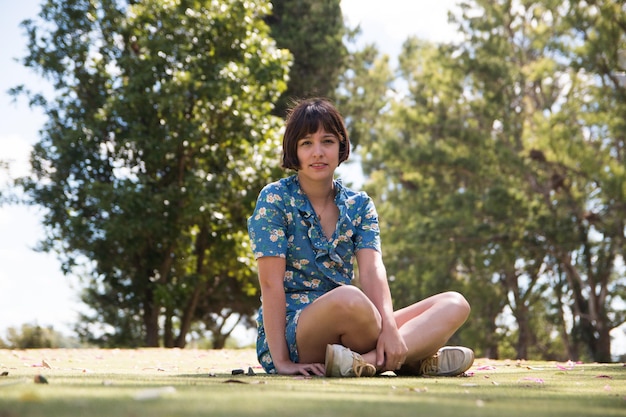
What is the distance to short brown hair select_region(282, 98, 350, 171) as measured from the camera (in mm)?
4277

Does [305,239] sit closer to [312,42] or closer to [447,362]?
[447,362]

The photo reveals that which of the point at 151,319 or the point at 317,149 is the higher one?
the point at 151,319

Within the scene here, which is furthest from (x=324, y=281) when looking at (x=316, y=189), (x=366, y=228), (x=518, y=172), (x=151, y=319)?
(x=518, y=172)

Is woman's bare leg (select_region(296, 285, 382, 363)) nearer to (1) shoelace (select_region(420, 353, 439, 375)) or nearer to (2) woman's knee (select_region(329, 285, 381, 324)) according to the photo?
(2) woman's knee (select_region(329, 285, 381, 324))

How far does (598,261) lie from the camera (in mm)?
21969

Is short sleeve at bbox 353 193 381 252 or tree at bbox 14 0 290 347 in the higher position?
tree at bbox 14 0 290 347

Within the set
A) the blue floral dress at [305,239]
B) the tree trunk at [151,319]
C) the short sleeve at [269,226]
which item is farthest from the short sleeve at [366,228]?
the tree trunk at [151,319]

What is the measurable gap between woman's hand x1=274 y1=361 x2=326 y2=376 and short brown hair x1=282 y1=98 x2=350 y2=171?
3.50ft

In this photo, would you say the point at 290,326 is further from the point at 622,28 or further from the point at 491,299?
the point at 491,299

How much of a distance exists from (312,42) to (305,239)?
1680cm

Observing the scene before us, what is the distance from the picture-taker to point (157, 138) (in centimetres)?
1441

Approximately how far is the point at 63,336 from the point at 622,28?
15145mm

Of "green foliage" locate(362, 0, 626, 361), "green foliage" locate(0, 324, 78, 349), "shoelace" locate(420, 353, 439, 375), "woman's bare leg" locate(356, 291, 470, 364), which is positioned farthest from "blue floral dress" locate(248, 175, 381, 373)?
"green foliage" locate(0, 324, 78, 349)

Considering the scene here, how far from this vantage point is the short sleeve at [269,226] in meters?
4.15
